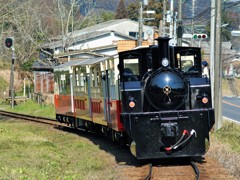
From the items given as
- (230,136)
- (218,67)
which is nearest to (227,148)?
(230,136)

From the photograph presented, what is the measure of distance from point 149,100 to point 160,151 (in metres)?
1.22

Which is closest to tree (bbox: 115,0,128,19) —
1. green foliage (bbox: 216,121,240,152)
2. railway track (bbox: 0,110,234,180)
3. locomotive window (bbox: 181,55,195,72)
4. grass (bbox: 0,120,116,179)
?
grass (bbox: 0,120,116,179)

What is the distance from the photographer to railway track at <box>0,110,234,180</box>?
40.0ft

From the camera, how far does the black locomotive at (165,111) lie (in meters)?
13.1

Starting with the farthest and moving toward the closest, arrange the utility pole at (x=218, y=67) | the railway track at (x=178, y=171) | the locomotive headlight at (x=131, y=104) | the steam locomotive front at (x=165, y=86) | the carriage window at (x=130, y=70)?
the utility pole at (x=218, y=67) → the carriage window at (x=130, y=70) → the locomotive headlight at (x=131, y=104) → the steam locomotive front at (x=165, y=86) → the railway track at (x=178, y=171)

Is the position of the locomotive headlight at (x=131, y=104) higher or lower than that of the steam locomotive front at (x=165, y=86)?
lower

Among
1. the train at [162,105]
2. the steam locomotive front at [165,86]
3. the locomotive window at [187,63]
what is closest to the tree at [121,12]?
the locomotive window at [187,63]

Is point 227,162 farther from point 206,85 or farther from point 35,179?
point 35,179

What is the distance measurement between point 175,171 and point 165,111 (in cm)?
138

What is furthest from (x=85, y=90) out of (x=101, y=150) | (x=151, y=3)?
(x=151, y=3)

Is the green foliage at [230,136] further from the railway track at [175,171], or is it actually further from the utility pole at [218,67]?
the railway track at [175,171]

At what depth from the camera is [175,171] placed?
1291 centimetres

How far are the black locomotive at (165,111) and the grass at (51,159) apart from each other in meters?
1.19

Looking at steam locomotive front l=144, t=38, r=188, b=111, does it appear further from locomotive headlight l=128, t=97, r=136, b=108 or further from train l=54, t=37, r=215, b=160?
locomotive headlight l=128, t=97, r=136, b=108
